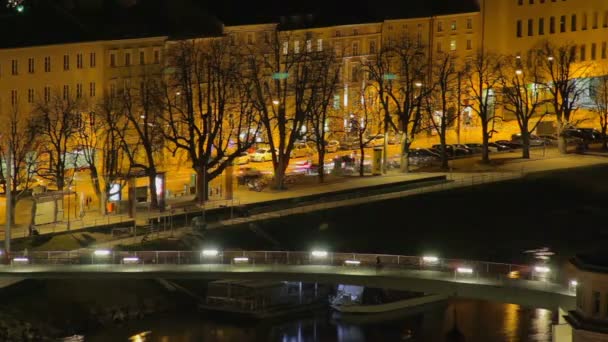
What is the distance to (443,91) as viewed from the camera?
92.2 meters

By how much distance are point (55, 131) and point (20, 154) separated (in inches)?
240

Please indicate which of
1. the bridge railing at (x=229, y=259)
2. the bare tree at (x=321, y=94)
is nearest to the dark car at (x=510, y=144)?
the bare tree at (x=321, y=94)

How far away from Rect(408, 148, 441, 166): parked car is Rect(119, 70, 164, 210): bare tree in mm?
13226

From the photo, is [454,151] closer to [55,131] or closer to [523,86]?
[523,86]

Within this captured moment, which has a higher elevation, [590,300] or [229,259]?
[590,300]

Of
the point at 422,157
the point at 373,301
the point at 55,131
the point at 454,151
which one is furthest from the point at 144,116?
the point at 373,301

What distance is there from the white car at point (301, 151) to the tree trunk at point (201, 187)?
1765 centimetres

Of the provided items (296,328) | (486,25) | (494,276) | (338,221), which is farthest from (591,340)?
(486,25)

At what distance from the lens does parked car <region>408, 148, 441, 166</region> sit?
296ft

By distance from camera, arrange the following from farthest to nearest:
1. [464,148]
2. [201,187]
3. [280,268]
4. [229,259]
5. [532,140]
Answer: [532,140]
[464,148]
[201,187]
[229,259]
[280,268]

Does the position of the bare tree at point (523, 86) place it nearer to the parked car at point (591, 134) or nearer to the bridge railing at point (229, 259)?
the parked car at point (591, 134)

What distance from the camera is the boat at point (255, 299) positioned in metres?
66.5

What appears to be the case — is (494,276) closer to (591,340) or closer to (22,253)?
(591,340)

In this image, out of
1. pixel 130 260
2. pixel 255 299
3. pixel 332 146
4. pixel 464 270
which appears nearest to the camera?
pixel 464 270
